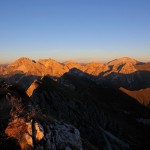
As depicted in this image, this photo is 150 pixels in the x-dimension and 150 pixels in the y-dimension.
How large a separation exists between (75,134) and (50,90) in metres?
82.7

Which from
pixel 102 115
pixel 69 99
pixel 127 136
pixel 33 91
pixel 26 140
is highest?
pixel 26 140

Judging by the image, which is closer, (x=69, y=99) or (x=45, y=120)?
(x=45, y=120)

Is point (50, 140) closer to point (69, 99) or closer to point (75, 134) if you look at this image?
point (75, 134)

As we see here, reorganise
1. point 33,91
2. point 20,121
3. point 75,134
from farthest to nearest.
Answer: point 33,91 → point 75,134 → point 20,121

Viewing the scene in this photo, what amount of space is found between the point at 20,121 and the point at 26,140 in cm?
219

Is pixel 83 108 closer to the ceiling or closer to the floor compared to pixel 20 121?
closer to the floor

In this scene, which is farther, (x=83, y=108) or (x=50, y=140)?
(x=83, y=108)

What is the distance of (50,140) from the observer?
86.3ft

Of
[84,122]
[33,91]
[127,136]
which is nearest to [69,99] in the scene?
[84,122]

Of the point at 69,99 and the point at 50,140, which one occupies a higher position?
the point at 50,140

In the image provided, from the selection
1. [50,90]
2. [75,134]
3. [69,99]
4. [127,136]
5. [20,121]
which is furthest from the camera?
[127,136]

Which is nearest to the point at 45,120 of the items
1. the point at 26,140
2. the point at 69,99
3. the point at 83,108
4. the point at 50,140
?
the point at 50,140

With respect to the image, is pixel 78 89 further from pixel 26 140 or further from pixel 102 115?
pixel 26 140

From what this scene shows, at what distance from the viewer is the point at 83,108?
5428 inches
